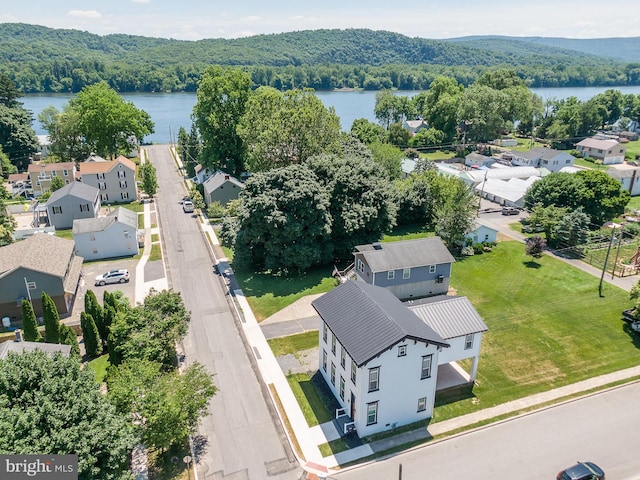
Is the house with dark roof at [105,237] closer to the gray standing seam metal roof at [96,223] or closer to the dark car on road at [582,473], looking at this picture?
the gray standing seam metal roof at [96,223]

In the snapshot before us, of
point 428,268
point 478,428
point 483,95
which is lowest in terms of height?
point 478,428

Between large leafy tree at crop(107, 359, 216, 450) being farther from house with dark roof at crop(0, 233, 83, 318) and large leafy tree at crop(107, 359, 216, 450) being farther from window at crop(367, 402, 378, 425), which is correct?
house with dark roof at crop(0, 233, 83, 318)

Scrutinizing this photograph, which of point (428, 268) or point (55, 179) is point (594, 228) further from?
point (55, 179)

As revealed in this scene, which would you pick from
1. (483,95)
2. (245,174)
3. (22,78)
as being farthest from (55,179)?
(22,78)

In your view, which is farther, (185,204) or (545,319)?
(185,204)

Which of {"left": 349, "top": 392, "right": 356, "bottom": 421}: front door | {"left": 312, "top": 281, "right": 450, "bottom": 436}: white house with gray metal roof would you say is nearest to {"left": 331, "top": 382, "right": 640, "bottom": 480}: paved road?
{"left": 312, "top": 281, "right": 450, "bottom": 436}: white house with gray metal roof

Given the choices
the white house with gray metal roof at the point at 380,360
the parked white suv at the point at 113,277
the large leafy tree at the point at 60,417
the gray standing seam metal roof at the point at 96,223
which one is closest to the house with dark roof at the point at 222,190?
the gray standing seam metal roof at the point at 96,223

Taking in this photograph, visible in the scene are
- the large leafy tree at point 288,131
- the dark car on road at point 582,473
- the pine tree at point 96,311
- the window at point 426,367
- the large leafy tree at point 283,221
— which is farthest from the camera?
the large leafy tree at point 288,131

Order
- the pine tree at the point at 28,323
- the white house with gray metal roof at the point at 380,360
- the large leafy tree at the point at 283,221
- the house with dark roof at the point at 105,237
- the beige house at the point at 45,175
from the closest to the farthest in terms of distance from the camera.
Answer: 1. the white house with gray metal roof at the point at 380,360
2. the pine tree at the point at 28,323
3. the large leafy tree at the point at 283,221
4. the house with dark roof at the point at 105,237
5. the beige house at the point at 45,175
